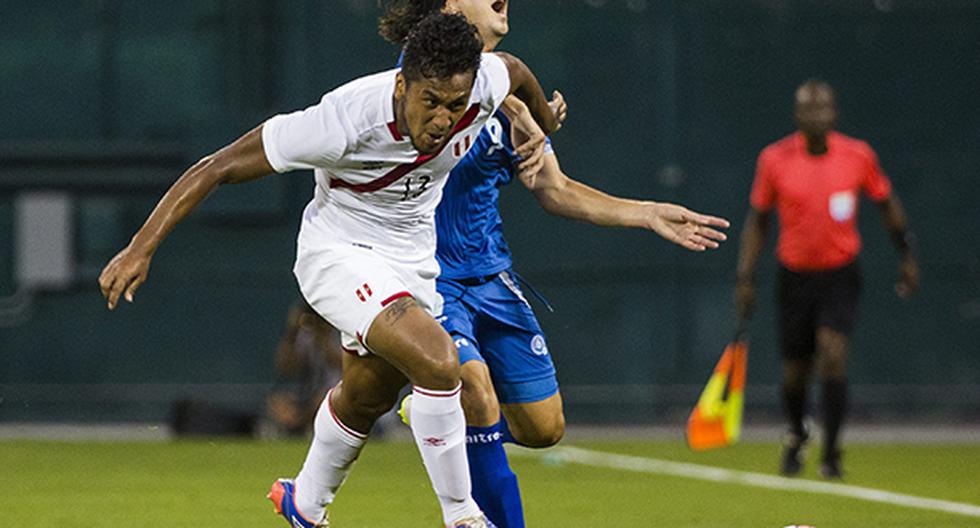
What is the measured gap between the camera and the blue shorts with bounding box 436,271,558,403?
6527 millimetres

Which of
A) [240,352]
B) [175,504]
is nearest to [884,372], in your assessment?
[240,352]

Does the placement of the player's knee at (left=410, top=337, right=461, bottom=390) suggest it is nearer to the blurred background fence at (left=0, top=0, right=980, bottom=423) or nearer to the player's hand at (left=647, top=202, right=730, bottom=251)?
the player's hand at (left=647, top=202, right=730, bottom=251)

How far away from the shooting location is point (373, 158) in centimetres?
581

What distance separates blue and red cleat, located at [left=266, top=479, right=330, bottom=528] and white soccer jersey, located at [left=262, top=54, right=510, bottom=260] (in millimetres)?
1017

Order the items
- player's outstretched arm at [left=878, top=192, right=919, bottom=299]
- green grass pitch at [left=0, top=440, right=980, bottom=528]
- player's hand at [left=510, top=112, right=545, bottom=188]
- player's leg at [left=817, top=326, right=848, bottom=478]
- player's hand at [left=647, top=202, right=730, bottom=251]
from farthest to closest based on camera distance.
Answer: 1. player's outstretched arm at [left=878, top=192, right=919, bottom=299]
2. player's leg at [left=817, top=326, right=848, bottom=478]
3. green grass pitch at [left=0, top=440, right=980, bottom=528]
4. player's hand at [left=510, top=112, right=545, bottom=188]
5. player's hand at [left=647, top=202, right=730, bottom=251]

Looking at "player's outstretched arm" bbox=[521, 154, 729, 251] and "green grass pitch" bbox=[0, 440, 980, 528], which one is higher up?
"player's outstretched arm" bbox=[521, 154, 729, 251]

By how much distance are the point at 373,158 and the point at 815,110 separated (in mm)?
5598

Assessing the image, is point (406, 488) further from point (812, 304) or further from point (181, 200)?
point (181, 200)

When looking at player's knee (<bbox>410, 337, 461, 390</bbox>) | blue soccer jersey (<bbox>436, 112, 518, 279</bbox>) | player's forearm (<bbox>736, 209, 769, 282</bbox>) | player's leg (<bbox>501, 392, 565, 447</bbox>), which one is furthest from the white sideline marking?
player's knee (<bbox>410, 337, 461, 390</bbox>)

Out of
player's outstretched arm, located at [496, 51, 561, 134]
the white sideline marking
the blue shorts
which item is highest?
player's outstretched arm, located at [496, 51, 561, 134]

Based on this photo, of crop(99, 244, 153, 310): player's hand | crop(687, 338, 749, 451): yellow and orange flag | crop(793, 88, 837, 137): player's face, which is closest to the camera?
crop(99, 244, 153, 310): player's hand

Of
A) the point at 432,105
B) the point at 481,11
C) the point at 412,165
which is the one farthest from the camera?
the point at 481,11

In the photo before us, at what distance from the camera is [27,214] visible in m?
15.3

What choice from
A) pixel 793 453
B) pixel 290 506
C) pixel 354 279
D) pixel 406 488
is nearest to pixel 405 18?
pixel 354 279
